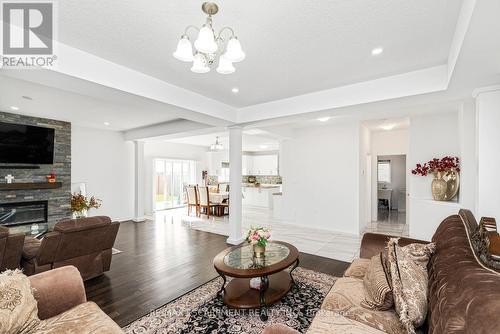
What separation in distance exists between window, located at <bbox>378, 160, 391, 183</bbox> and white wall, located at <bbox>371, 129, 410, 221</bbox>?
137 centimetres

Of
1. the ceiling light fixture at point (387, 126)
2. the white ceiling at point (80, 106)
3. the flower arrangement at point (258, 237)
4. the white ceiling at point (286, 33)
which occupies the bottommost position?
the flower arrangement at point (258, 237)

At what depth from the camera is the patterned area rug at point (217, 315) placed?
2.17 meters

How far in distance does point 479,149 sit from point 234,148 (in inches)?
146

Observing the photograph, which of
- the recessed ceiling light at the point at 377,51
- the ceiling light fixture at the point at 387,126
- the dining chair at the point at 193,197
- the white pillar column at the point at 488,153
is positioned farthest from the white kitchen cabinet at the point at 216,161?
the white pillar column at the point at 488,153

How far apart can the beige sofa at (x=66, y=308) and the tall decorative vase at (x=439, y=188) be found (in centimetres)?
493

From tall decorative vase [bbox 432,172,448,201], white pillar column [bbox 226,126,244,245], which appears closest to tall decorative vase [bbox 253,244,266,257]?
white pillar column [bbox 226,126,244,245]

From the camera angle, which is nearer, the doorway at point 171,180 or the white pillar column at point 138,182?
the white pillar column at point 138,182

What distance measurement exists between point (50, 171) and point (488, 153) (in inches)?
312

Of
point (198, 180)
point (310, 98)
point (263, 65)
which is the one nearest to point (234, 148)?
point (310, 98)

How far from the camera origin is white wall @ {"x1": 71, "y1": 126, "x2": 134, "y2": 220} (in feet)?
20.2

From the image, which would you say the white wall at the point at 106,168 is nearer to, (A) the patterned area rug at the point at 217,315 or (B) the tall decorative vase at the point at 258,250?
(A) the patterned area rug at the point at 217,315

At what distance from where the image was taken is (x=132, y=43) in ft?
7.46

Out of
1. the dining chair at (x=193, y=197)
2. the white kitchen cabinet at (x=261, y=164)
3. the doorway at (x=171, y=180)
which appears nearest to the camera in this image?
the dining chair at (x=193, y=197)

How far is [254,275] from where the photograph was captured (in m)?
2.27
